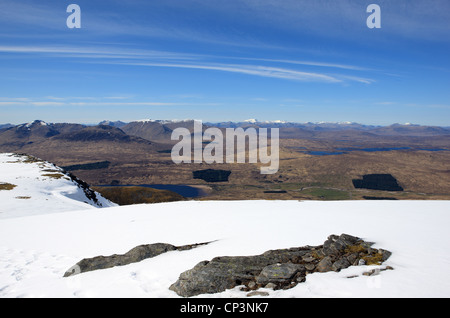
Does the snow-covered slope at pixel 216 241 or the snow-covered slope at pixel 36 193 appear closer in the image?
the snow-covered slope at pixel 216 241

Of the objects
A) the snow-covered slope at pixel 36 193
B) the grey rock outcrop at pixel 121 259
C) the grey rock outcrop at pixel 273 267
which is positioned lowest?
the snow-covered slope at pixel 36 193

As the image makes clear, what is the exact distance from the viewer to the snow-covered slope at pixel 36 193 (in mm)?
34375

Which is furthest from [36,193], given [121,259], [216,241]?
[216,241]

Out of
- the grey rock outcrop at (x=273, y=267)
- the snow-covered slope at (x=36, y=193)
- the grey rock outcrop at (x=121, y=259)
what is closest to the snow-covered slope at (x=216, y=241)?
the grey rock outcrop at (x=273, y=267)

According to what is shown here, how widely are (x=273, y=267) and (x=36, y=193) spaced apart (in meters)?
46.3

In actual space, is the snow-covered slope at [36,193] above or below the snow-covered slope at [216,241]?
below

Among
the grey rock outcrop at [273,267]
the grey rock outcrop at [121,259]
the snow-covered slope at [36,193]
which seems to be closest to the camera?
the grey rock outcrop at [273,267]

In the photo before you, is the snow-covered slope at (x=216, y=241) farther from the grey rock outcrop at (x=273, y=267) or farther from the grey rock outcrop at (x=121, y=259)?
the grey rock outcrop at (x=121, y=259)

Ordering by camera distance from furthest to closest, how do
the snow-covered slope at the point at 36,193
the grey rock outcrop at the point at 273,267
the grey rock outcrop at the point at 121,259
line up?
the snow-covered slope at the point at 36,193 → the grey rock outcrop at the point at 121,259 → the grey rock outcrop at the point at 273,267

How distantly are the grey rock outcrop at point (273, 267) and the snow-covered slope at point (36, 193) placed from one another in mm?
32379

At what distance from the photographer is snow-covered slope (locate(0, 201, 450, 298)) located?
906 cm

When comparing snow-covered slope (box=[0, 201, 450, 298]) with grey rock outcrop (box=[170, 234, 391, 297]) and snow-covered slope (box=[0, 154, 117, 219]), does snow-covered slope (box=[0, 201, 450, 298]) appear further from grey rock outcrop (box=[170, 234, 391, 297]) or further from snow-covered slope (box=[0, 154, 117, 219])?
snow-covered slope (box=[0, 154, 117, 219])
